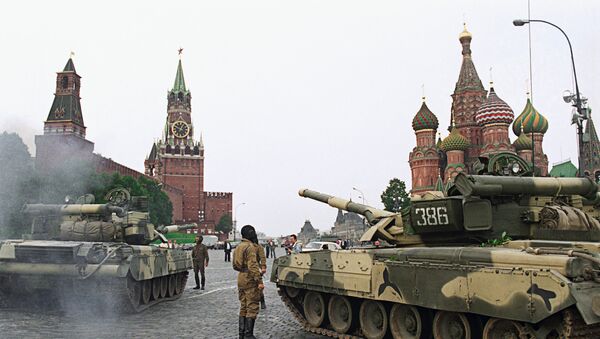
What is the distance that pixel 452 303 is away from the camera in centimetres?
685

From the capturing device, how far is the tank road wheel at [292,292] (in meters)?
10.8

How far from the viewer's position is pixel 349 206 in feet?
38.5

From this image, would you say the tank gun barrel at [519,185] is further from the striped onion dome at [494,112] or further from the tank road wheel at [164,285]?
the striped onion dome at [494,112]

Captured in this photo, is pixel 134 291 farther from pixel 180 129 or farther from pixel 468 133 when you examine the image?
pixel 180 129

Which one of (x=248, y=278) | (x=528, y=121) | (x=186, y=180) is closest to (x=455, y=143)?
(x=528, y=121)

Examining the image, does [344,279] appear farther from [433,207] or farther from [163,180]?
[163,180]

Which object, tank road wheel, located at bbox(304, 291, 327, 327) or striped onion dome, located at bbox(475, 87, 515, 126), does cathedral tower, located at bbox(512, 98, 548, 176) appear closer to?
striped onion dome, located at bbox(475, 87, 515, 126)

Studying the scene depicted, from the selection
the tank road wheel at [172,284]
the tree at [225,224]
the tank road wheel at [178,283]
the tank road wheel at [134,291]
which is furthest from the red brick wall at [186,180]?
the tank road wheel at [134,291]

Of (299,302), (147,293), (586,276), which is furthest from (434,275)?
(147,293)

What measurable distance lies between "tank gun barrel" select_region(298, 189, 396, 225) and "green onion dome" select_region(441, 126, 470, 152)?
2272 inches

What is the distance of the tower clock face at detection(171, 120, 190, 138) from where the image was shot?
128 meters

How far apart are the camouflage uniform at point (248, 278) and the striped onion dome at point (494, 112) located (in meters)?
62.0

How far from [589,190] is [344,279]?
3791mm

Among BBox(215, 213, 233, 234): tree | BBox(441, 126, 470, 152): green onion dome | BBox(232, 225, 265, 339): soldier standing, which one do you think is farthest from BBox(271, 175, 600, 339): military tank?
BBox(215, 213, 233, 234): tree
